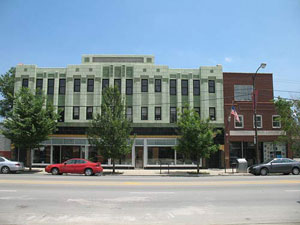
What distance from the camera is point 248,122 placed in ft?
97.6

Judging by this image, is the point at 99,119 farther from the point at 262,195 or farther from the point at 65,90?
the point at 262,195

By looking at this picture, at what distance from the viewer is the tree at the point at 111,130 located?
23.8 metres

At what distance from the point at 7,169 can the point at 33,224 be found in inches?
708

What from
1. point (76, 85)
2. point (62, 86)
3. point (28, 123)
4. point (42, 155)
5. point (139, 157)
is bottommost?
point (139, 157)

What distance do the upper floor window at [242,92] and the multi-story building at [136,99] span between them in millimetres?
1970

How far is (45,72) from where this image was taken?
29.8 metres

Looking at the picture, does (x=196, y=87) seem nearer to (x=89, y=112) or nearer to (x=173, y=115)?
(x=173, y=115)

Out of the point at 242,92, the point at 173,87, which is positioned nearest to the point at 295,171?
the point at 242,92

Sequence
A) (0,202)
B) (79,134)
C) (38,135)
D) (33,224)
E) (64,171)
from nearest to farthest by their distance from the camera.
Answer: (33,224) < (0,202) < (64,171) < (38,135) < (79,134)

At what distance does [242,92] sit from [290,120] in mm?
5999

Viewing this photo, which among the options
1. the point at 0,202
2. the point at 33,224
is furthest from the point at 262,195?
the point at 0,202

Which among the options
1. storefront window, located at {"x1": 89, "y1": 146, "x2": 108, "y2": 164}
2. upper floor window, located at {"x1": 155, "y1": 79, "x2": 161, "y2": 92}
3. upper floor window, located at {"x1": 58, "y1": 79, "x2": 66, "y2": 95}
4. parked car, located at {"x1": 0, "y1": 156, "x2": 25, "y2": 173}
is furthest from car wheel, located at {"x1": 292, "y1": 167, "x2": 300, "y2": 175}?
upper floor window, located at {"x1": 58, "y1": 79, "x2": 66, "y2": 95}

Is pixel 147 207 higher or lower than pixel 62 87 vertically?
lower

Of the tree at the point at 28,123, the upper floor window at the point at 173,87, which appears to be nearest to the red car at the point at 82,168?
the tree at the point at 28,123
